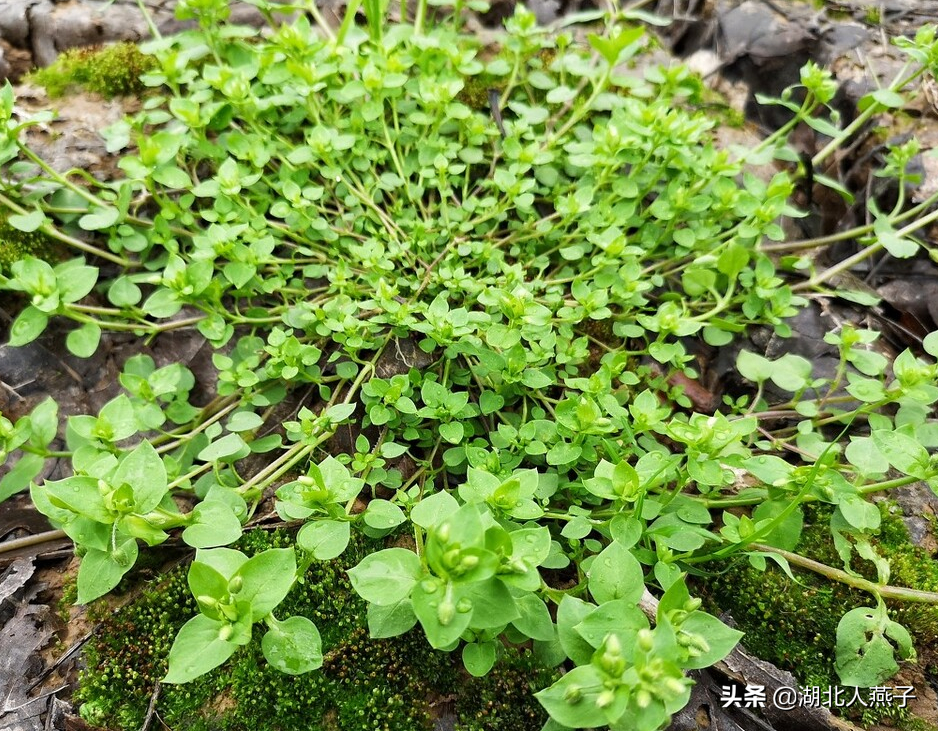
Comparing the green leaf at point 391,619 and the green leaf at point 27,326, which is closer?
the green leaf at point 391,619

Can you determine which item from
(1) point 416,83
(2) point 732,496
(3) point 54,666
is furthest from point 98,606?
(1) point 416,83

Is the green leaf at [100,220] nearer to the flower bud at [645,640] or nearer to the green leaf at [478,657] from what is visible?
the green leaf at [478,657]

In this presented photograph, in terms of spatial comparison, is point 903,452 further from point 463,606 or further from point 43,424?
point 43,424

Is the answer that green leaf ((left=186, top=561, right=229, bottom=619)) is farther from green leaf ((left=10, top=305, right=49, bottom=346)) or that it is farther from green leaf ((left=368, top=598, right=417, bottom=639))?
green leaf ((left=10, top=305, right=49, bottom=346))

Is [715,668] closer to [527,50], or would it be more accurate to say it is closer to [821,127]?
[821,127]

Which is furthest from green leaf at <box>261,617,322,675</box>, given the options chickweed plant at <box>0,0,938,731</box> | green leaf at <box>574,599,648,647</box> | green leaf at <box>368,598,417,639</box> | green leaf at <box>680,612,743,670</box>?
green leaf at <box>680,612,743,670</box>

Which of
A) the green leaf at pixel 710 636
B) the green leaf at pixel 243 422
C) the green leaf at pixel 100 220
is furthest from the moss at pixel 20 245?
the green leaf at pixel 710 636

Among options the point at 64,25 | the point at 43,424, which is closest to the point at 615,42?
the point at 43,424
